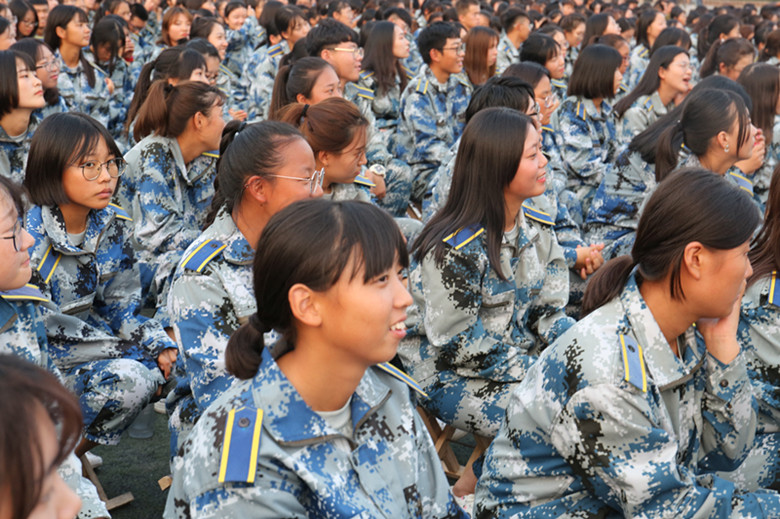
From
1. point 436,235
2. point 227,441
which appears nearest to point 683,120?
point 436,235

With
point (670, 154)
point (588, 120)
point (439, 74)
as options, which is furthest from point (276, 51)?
point (670, 154)

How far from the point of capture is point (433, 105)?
5676 millimetres

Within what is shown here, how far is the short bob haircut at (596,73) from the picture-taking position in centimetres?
540

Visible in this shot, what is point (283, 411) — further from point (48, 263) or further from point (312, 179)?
point (48, 263)

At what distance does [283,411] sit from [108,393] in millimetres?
1258

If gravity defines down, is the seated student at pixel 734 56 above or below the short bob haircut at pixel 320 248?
below

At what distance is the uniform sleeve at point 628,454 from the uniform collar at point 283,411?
512 millimetres

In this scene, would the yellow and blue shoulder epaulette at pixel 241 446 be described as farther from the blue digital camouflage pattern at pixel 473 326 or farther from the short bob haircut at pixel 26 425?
the blue digital camouflage pattern at pixel 473 326

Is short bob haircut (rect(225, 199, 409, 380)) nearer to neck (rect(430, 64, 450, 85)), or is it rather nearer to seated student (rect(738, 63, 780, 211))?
seated student (rect(738, 63, 780, 211))

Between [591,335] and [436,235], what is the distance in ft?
3.22

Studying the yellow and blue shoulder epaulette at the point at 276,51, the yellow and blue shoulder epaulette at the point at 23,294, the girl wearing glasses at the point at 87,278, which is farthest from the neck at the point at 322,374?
the yellow and blue shoulder epaulette at the point at 276,51

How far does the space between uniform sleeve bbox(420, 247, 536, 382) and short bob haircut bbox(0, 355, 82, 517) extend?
1724 millimetres

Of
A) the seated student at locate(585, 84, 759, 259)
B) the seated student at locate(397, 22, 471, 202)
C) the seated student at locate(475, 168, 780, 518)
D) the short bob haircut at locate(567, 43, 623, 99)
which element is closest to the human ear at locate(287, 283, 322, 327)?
the seated student at locate(475, 168, 780, 518)

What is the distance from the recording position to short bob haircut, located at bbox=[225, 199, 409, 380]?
1.50 metres
